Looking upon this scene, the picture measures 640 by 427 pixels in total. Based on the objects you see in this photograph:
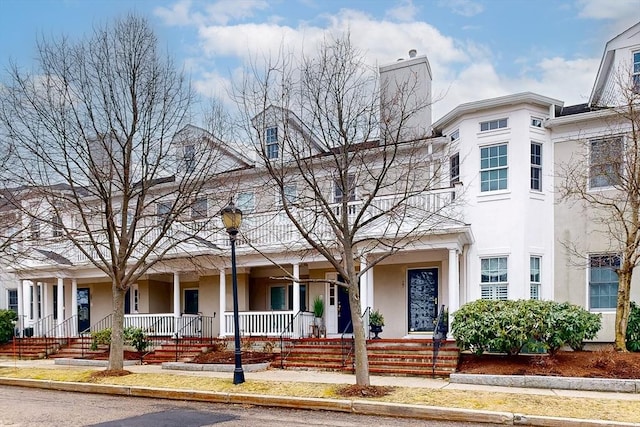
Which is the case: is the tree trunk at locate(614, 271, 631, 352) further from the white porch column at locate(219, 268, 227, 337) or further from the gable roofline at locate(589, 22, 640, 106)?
the white porch column at locate(219, 268, 227, 337)

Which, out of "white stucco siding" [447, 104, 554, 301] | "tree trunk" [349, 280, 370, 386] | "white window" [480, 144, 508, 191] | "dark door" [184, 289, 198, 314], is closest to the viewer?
"tree trunk" [349, 280, 370, 386]

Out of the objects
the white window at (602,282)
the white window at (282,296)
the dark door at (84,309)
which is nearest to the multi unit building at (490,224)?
the white window at (602,282)

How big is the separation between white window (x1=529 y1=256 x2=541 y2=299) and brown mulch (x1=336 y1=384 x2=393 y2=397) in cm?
731

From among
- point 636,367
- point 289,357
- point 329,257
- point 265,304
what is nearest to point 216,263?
point 265,304

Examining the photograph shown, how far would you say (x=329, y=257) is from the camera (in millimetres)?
11359

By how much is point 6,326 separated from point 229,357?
40.6 ft

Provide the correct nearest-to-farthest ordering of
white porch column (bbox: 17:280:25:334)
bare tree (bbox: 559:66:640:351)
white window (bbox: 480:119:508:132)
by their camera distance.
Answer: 1. bare tree (bbox: 559:66:640:351)
2. white window (bbox: 480:119:508:132)
3. white porch column (bbox: 17:280:25:334)

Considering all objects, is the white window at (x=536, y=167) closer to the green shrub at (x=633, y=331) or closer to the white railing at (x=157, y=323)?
the green shrub at (x=633, y=331)

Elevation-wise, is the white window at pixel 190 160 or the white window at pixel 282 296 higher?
the white window at pixel 190 160

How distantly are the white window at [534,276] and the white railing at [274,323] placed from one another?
7.02 meters

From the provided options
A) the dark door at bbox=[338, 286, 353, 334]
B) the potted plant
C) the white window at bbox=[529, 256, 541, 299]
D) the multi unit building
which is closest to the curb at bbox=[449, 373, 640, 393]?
the multi unit building

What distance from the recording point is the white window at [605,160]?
14.7m

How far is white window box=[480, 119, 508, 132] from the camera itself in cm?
1716

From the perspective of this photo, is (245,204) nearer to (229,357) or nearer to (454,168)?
(229,357)
